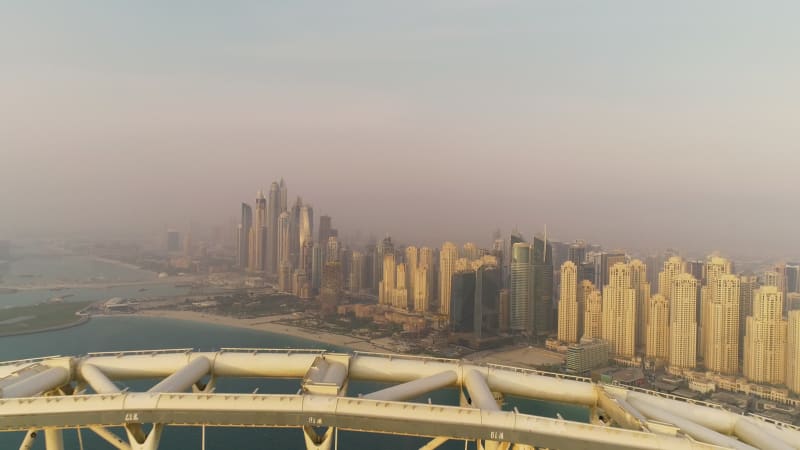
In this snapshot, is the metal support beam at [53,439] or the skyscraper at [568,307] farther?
the skyscraper at [568,307]

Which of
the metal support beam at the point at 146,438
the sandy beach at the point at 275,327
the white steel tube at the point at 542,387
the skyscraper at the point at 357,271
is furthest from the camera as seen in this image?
the skyscraper at the point at 357,271

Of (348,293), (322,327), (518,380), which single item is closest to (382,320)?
(322,327)

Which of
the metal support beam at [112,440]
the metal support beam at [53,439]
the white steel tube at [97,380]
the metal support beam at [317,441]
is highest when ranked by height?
the white steel tube at [97,380]

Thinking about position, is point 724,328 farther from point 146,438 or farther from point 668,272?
point 146,438

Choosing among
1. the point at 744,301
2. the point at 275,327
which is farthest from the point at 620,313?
the point at 275,327

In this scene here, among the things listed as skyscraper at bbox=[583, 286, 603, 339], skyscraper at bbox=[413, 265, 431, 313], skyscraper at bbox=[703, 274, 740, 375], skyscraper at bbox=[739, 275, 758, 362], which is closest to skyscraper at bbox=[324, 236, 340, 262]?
skyscraper at bbox=[413, 265, 431, 313]

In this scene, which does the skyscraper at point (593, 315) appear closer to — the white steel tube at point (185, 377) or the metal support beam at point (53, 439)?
the white steel tube at point (185, 377)

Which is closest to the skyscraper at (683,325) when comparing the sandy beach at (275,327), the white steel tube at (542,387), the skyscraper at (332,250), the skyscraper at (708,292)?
the skyscraper at (708,292)

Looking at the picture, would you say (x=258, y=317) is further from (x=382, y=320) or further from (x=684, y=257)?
(x=684, y=257)
